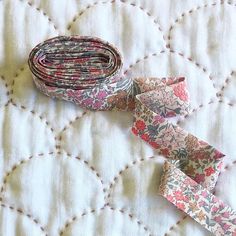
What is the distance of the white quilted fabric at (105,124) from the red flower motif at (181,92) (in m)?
0.01

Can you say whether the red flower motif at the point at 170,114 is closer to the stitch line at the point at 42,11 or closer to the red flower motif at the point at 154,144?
the red flower motif at the point at 154,144

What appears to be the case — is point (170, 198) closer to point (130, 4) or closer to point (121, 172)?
point (121, 172)

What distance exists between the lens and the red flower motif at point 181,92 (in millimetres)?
546

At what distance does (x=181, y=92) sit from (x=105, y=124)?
0.25 ft

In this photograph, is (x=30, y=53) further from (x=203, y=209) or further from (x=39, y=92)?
(x=203, y=209)

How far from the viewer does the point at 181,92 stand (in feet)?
1.79

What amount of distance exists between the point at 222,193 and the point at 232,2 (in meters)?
0.20

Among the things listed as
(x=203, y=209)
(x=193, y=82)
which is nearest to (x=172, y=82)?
(x=193, y=82)

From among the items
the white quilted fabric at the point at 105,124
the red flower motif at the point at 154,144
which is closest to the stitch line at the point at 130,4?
the white quilted fabric at the point at 105,124

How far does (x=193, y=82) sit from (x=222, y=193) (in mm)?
109

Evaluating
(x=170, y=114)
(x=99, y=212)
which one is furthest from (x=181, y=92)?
(x=99, y=212)

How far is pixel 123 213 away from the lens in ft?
1.74

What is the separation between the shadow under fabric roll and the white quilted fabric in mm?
10

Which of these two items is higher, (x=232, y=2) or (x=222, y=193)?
(x=232, y=2)
